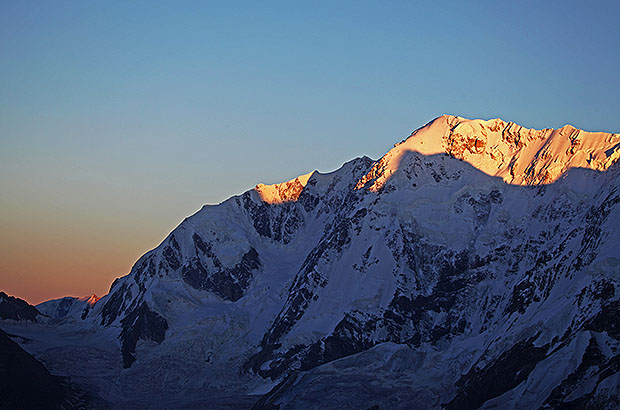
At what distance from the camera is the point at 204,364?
650 feet

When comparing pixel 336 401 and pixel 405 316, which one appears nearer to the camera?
pixel 336 401


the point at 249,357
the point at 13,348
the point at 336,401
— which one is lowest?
the point at 336,401

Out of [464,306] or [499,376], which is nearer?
[499,376]

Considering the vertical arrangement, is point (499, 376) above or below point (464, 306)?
below

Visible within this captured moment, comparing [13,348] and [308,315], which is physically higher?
[13,348]

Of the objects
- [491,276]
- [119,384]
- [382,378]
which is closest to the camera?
[382,378]

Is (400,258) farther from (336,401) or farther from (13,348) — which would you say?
(13,348)

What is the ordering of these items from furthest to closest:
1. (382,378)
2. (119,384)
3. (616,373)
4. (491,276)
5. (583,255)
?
(119,384) < (491,276) < (382,378) < (583,255) < (616,373)

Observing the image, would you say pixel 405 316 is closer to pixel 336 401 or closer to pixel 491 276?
pixel 491 276

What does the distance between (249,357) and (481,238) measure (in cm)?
5457

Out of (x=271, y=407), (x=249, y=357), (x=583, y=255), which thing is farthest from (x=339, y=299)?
(x=583, y=255)

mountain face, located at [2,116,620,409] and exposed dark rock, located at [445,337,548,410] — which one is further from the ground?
mountain face, located at [2,116,620,409]

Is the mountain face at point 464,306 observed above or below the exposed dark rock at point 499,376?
above

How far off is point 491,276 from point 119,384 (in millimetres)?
75487
